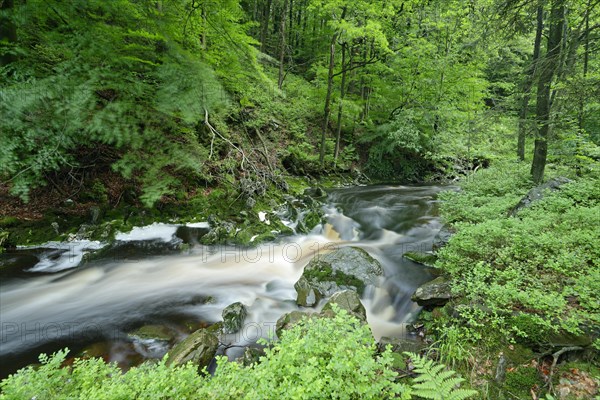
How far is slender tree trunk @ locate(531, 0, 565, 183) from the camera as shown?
19.7ft

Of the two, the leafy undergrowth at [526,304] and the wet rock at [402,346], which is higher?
the leafy undergrowth at [526,304]

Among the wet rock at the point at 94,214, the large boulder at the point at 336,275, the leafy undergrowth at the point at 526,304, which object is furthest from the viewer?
the wet rock at the point at 94,214

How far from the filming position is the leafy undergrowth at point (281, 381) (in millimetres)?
2129

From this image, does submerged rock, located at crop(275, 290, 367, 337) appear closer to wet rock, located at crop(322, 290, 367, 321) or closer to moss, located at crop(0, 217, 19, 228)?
wet rock, located at crop(322, 290, 367, 321)

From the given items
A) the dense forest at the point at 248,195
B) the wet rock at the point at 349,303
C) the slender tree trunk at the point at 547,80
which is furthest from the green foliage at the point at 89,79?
the slender tree trunk at the point at 547,80

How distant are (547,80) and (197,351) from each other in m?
8.50

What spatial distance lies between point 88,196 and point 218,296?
4713 millimetres

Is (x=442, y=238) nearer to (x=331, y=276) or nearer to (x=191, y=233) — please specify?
(x=331, y=276)

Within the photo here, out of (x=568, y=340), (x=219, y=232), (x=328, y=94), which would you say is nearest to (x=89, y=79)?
(x=219, y=232)

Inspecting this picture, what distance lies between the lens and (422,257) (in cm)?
667

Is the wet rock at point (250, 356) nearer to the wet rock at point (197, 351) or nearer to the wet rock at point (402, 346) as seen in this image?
the wet rock at point (197, 351)

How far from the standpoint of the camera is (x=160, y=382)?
2258 millimetres

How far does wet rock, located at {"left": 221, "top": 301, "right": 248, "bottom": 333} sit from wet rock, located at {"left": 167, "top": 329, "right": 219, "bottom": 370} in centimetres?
50

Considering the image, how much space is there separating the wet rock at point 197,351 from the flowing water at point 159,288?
0.47 metres
